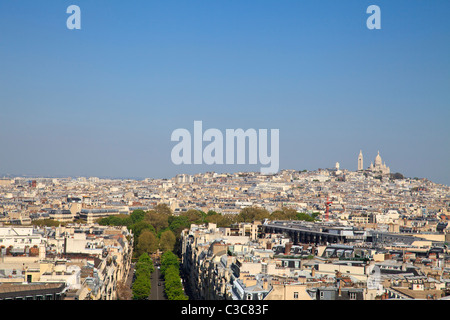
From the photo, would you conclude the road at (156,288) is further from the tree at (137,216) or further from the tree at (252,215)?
the tree at (137,216)

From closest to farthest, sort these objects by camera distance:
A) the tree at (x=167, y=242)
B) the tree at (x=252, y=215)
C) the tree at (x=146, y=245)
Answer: the tree at (x=146, y=245)
the tree at (x=167, y=242)
the tree at (x=252, y=215)

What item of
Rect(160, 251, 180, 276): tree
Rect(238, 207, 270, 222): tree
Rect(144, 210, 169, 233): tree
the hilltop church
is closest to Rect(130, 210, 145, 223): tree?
Rect(144, 210, 169, 233): tree

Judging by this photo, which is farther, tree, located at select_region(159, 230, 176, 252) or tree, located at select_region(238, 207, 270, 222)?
tree, located at select_region(238, 207, 270, 222)

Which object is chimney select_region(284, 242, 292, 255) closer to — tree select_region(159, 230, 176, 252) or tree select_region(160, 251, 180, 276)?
tree select_region(160, 251, 180, 276)

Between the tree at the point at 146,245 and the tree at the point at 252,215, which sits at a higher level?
the tree at the point at 252,215

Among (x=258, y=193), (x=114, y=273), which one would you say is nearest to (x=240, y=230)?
(x=114, y=273)

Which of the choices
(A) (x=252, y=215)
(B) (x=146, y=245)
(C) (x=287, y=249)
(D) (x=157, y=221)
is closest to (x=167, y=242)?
(B) (x=146, y=245)

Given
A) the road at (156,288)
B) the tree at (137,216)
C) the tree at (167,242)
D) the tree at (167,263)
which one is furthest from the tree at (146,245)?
the tree at (137,216)
